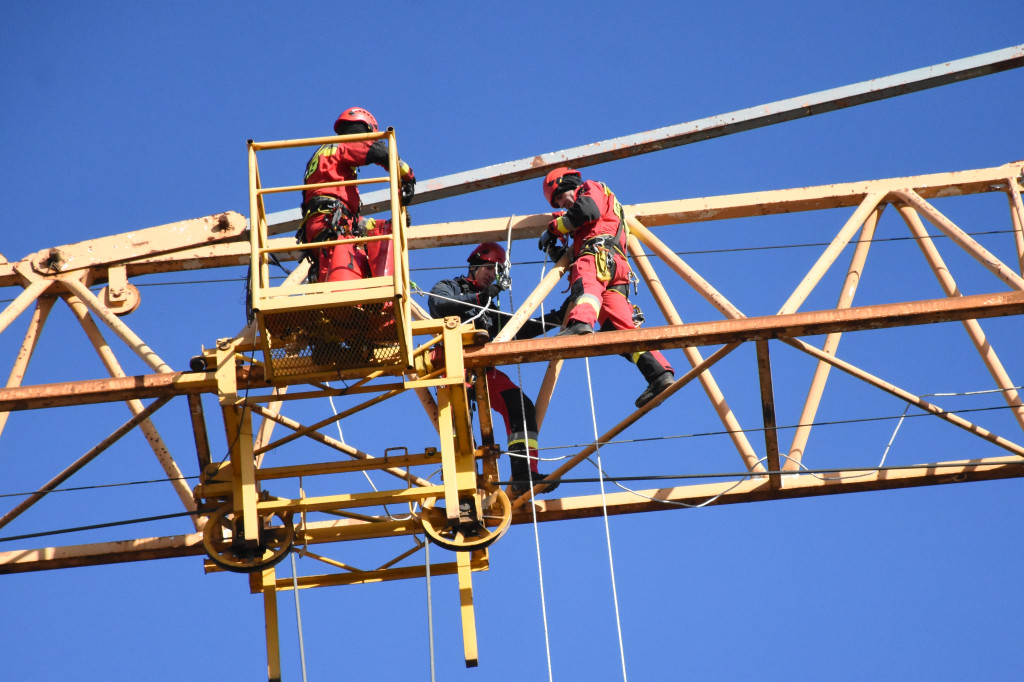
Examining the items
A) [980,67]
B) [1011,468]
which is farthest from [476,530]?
[980,67]

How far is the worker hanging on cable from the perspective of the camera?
42.4 ft

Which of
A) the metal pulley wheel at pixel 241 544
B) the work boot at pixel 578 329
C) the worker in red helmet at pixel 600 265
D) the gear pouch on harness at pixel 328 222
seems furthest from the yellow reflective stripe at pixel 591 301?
the metal pulley wheel at pixel 241 544

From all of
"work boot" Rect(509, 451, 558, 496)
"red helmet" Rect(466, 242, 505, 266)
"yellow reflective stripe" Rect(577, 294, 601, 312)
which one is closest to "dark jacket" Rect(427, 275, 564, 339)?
"red helmet" Rect(466, 242, 505, 266)

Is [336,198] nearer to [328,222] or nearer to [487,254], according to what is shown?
[328,222]

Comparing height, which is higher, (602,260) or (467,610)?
(602,260)

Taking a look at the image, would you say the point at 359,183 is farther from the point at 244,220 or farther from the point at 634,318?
the point at 634,318

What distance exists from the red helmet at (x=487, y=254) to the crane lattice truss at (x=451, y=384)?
0.46 metres

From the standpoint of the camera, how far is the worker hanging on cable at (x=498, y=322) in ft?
42.4

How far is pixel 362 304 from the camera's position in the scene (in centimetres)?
1044

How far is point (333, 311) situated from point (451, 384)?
3.71 feet

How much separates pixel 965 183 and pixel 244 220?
651cm

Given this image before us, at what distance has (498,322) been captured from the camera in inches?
565

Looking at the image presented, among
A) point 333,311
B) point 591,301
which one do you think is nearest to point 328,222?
point 333,311

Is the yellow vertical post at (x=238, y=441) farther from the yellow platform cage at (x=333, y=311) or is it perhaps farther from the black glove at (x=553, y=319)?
the black glove at (x=553, y=319)
